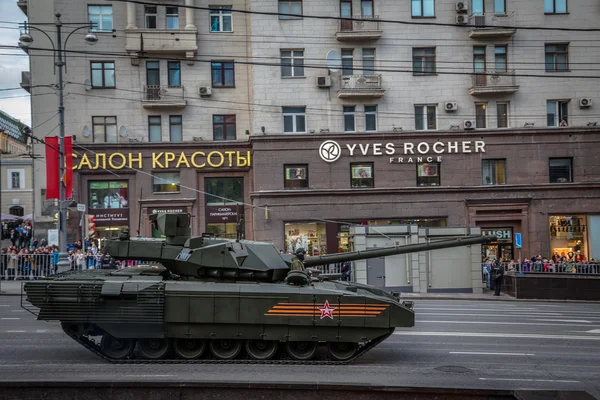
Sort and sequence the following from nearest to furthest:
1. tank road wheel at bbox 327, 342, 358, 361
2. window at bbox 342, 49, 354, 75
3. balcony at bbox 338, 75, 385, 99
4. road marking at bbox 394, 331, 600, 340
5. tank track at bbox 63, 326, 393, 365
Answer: tank track at bbox 63, 326, 393, 365, tank road wheel at bbox 327, 342, 358, 361, road marking at bbox 394, 331, 600, 340, balcony at bbox 338, 75, 385, 99, window at bbox 342, 49, 354, 75

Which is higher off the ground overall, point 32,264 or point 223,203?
point 223,203

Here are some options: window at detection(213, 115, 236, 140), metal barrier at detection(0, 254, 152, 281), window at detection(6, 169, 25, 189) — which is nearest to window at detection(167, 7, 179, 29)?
window at detection(213, 115, 236, 140)

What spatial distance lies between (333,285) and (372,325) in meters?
1.41

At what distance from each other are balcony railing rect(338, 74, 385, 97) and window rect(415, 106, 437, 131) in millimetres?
2230

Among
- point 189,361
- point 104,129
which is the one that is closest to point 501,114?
point 104,129

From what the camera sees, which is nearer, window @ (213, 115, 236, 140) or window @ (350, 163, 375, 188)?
window @ (350, 163, 375, 188)

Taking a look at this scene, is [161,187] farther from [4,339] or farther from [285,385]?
[285,385]

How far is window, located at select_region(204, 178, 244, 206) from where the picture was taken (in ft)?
116

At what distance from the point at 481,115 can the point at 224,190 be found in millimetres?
13604

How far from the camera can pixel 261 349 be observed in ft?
46.7

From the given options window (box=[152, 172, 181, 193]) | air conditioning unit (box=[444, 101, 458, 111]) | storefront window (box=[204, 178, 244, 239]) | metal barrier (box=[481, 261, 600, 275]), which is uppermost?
air conditioning unit (box=[444, 101, 458, 111])

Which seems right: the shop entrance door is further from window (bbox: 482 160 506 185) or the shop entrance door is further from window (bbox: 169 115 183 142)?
window (bbox: 169 115 183 142)

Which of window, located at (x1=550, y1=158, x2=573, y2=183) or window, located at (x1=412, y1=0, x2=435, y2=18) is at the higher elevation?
window, located at (x1=412, y1=0, x2=435, y2=18)

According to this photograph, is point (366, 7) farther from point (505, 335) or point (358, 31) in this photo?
point (505, 335)
